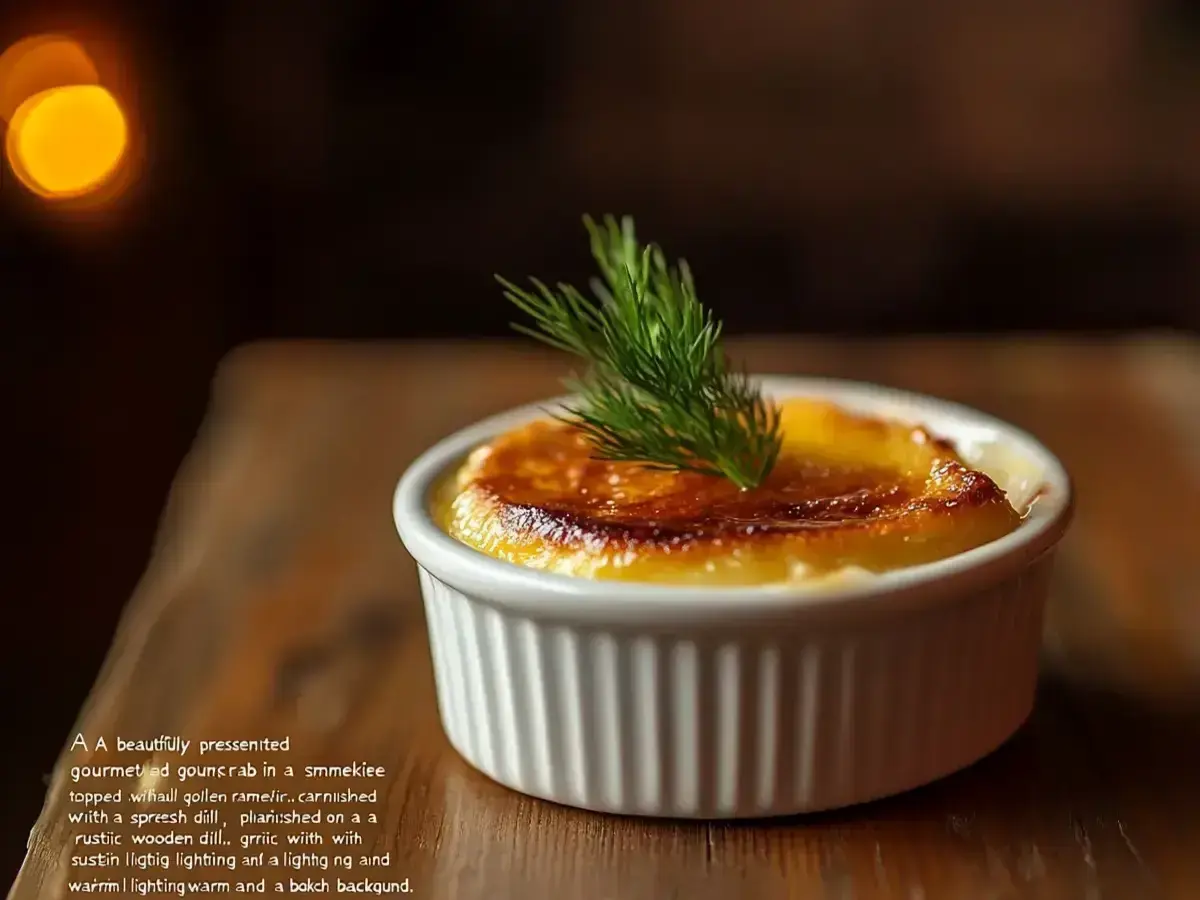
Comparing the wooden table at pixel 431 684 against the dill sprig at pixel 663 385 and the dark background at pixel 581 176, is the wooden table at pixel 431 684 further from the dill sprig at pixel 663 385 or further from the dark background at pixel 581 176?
the dark background at pixel 581 176

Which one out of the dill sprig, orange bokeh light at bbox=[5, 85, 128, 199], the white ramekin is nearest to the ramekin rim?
the white ramekin

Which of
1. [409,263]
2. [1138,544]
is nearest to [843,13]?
[409,263]

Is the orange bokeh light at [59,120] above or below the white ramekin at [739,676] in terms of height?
above

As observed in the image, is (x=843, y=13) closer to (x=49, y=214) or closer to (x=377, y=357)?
(x=377, y=357)

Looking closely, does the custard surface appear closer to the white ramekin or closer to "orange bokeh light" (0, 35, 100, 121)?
the white ramekin

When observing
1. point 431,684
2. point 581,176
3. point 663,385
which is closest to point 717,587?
point 663,385

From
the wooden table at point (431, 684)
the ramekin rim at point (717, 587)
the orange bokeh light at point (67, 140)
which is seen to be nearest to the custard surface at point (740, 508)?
the ramekin rim at point (717, 587)
